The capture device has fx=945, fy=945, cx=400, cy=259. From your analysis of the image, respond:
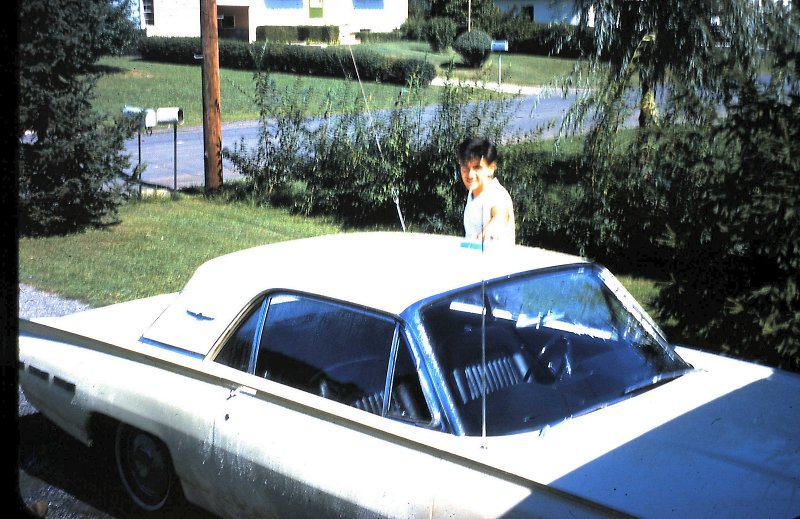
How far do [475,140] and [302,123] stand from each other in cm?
877

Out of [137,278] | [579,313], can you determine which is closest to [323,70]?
[137,278]

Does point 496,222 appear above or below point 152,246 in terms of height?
above

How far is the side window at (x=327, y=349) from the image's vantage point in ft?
11.4

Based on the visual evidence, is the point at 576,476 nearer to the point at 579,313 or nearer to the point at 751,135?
the point at 579,313

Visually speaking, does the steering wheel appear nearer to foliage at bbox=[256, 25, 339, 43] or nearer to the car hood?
the car hood

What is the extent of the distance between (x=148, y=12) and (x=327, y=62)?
45.7 ft

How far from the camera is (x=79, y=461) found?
485 centimetres

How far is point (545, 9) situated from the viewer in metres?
10.2

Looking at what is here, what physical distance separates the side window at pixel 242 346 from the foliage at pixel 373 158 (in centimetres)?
593

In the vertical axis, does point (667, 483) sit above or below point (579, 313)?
below

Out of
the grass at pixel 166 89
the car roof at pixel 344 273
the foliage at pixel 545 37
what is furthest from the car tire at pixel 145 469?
the grass at pixel 166 89

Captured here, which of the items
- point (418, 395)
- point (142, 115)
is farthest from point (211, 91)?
point (418, 395)

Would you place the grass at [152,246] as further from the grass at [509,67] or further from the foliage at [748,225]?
the grass at [509,67]

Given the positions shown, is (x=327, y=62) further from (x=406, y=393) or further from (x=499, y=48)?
(x=406, y=393)
